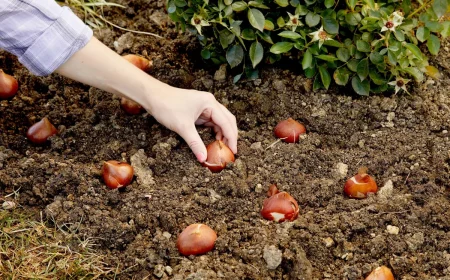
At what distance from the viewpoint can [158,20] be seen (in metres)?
3.22

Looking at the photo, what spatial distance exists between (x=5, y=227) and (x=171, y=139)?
2.28ft

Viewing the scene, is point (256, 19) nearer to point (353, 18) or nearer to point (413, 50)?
point (353, 18)

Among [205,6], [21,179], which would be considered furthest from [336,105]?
[21,179]

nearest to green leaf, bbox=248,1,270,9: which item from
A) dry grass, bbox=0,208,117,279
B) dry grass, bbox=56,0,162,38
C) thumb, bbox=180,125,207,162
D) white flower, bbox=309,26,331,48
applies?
white flower, bbox=309,26,331,48

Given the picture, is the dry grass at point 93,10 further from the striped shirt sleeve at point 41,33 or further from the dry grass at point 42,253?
the dry grass at point 42,253

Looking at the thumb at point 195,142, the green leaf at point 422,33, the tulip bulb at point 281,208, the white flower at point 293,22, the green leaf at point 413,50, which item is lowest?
the tulip bulb at point 281,208

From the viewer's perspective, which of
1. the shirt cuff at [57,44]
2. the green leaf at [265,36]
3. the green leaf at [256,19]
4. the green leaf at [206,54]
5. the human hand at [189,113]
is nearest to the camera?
the shirt cuff at [57,44]

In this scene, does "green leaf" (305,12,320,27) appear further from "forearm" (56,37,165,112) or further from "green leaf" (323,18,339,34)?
"forearm" (56,37,165,112)

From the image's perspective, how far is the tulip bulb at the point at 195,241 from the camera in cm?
221

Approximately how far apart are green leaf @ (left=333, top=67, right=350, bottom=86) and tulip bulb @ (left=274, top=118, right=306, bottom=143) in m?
0.26

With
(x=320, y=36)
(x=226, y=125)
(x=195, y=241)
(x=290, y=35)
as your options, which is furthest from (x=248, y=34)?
(x=195, y=241)

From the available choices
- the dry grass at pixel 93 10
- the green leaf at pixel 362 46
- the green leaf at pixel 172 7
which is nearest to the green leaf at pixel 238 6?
the green leaf at pixel 172 7

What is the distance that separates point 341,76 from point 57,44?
1.16m

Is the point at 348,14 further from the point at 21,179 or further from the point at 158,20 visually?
the point at 21,179
